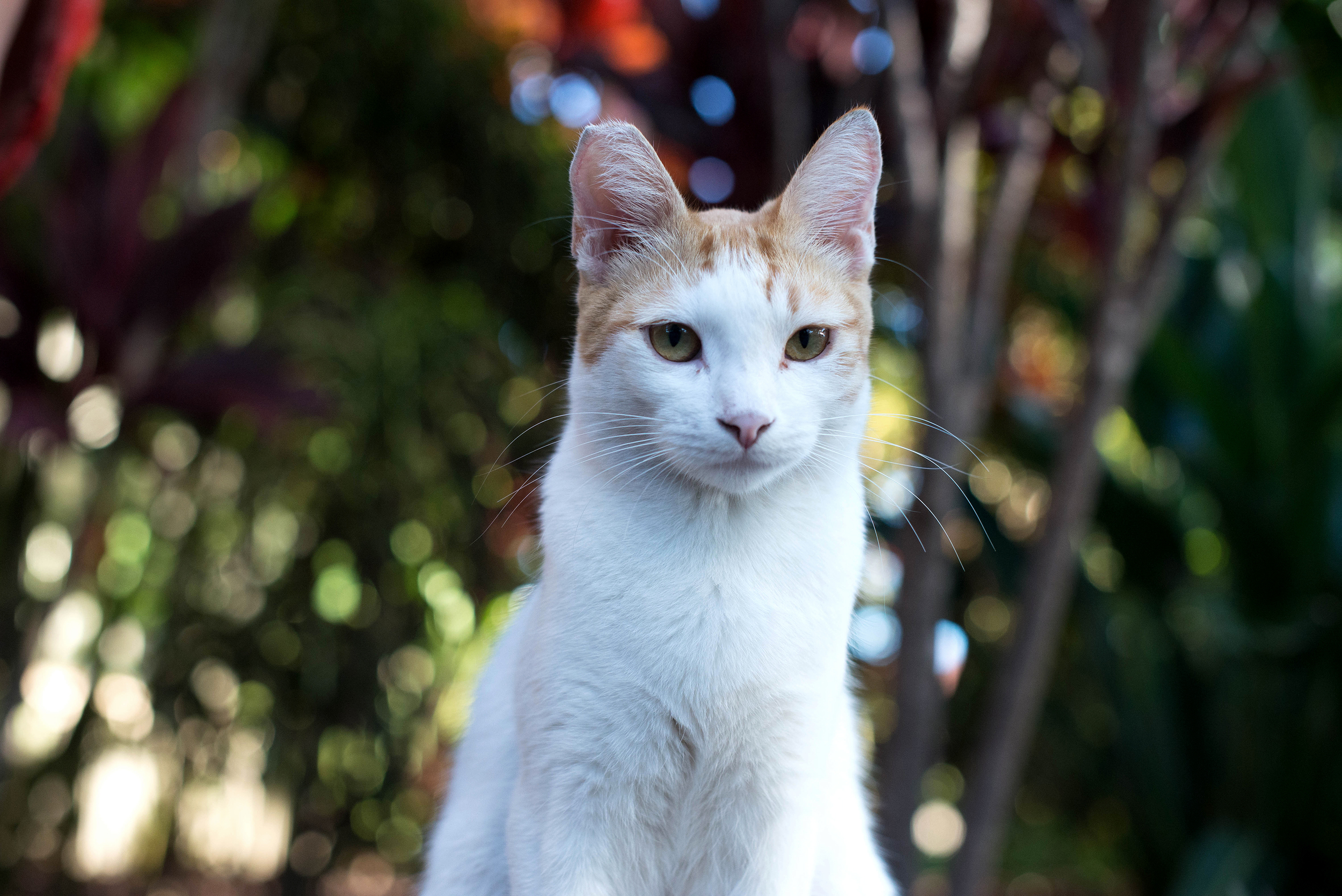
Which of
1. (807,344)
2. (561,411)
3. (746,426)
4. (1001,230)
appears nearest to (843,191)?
(807,344)

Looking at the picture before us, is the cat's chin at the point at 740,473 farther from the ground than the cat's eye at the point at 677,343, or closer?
closer

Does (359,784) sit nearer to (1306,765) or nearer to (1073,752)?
(1073,752)

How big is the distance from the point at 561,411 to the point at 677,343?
0.37 metres

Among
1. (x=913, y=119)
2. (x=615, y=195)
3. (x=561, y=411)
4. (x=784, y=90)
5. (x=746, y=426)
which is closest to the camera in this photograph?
(x=746, y=426)

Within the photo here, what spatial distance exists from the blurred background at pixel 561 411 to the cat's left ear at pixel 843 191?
423mm

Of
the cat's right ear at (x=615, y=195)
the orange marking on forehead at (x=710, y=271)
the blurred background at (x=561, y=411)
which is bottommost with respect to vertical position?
the blurred background at (x=561, y=411)

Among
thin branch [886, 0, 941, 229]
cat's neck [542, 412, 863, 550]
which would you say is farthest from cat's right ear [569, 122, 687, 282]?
thin branch [886, 0, 941, 229]

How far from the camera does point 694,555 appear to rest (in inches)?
26.2

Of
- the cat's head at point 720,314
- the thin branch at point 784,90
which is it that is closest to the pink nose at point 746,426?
the cat's head at point 720,314

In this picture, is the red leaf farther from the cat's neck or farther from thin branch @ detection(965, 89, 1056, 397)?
thin branch @ detection(965, 89, 1056, 397)

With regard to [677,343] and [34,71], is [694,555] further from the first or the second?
Result: [34,71]

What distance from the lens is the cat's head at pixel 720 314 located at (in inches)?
25.4

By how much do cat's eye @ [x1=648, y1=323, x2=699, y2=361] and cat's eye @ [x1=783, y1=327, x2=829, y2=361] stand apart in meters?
0.07

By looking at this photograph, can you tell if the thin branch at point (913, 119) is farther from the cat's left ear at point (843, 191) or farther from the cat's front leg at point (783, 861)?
the cat's front leg at point (783, 861)
